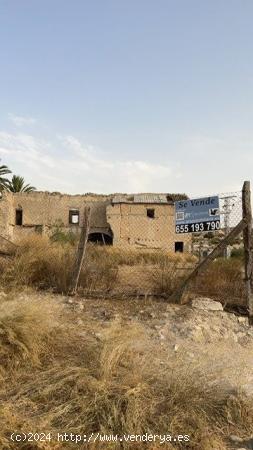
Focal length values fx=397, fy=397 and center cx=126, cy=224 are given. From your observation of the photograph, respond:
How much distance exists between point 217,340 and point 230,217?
223 cm

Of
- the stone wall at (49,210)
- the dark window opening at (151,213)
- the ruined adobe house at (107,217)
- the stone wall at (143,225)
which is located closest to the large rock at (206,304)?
the ruined adobe house at (107,217)

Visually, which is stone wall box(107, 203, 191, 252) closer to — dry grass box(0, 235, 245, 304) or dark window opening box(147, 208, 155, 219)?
dark window opening box(147, 208, 155, 219)

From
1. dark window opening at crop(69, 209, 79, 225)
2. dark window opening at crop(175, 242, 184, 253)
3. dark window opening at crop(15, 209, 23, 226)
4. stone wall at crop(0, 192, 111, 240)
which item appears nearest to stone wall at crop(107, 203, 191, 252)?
dark window opening at crop(175, 242, 184, 253)

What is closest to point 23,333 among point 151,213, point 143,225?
point 143,225

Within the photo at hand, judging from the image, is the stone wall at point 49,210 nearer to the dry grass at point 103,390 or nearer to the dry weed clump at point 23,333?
the dry weed clump at point 23,333

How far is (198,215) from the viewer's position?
24.3 ft

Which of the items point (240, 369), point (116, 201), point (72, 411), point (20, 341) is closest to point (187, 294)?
point (240, 369)

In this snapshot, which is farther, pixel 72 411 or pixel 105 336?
pixel 105 336

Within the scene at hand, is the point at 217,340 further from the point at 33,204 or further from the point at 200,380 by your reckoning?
the point at 33,204

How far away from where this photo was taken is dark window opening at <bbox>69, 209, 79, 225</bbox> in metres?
31.2

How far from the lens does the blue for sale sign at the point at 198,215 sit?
7.20 m

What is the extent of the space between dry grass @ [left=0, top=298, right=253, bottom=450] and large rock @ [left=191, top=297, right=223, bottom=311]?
1.97 m

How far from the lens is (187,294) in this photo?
6.72 meters

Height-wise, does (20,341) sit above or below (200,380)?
above
